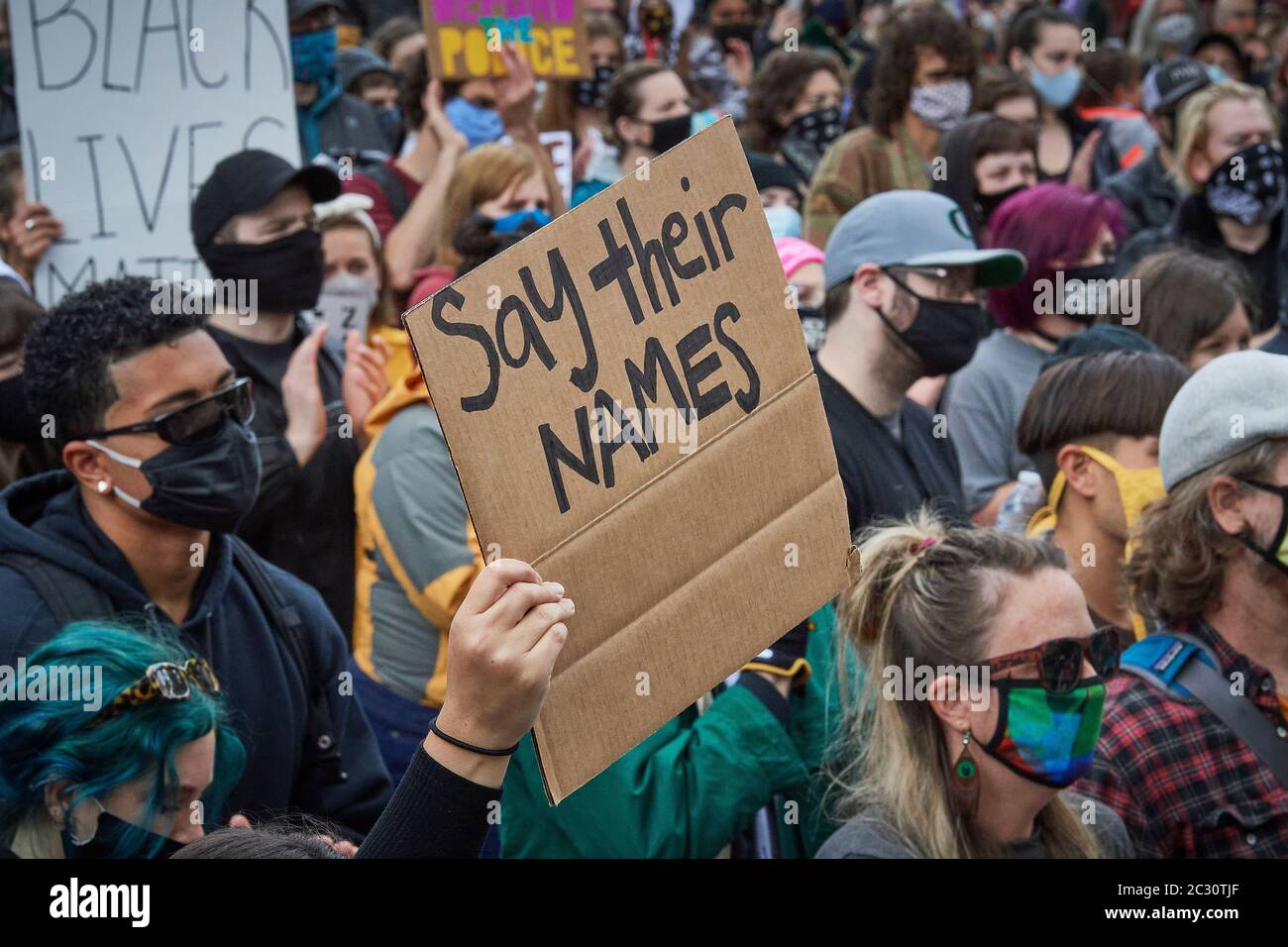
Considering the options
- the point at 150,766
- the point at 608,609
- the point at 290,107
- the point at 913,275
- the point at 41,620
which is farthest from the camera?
the point at 290,107

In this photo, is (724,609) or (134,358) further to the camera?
(134,358)

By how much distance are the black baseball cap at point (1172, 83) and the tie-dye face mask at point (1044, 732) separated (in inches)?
247

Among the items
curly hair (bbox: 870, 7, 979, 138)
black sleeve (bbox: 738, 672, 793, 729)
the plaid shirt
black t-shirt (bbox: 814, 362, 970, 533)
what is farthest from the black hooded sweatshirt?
curly hair (bbox: 870, 7, 979, 138)

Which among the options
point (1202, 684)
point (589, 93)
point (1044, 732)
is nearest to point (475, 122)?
point (589, 93)

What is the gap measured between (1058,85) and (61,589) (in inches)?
300

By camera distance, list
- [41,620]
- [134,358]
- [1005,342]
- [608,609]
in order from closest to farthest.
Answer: [608,609] < [41,620] < [134,358] < [1005,342]

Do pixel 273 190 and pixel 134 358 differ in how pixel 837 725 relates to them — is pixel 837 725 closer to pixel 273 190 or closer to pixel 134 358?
pixel 134 358

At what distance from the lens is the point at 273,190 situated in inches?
190

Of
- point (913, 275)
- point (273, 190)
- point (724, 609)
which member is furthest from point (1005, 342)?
point (724, 609)

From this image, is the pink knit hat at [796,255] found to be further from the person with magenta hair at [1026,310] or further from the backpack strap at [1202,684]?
the backpack strap at [1202,684]

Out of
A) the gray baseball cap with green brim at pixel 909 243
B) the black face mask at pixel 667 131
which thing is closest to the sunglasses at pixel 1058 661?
the gray baseball cap with green brim at pixel 909 243

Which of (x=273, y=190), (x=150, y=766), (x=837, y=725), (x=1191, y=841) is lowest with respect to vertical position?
(x=1191, y=841)
